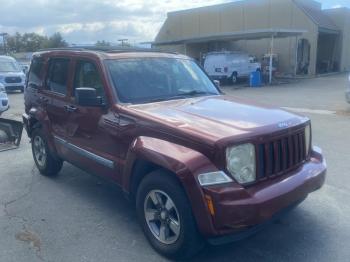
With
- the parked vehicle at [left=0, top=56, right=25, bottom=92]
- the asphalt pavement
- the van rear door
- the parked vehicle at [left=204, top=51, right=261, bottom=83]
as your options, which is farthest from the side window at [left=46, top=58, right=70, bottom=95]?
the van rear door

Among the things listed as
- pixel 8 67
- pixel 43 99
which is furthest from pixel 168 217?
pixel 8 67

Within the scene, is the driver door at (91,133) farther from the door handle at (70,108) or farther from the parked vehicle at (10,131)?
the parked vehicle at (10,131)

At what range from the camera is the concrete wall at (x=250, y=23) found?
30.8 m

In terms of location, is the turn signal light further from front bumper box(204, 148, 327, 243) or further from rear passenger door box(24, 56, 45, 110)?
rear passenger door box(24, 56, 45, 110)

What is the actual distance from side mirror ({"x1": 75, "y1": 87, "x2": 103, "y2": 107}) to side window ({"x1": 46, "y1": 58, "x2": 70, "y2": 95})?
1004mm

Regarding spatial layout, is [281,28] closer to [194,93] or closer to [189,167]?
[194,93]

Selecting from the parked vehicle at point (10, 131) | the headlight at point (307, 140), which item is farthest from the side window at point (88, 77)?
the parked vehicle at point (10, 131)

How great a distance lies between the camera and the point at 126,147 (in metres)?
3.98

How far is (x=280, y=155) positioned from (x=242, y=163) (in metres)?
0.48

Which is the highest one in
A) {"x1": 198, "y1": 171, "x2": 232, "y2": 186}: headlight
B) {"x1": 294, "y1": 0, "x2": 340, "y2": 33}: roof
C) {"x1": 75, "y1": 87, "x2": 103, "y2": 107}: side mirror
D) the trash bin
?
{"x1": 294, "y1": 0, "x2": 340, "y2": 33}: roof

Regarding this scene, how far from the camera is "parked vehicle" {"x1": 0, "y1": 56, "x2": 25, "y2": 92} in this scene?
65.7ft

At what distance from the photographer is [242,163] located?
10.6 ft

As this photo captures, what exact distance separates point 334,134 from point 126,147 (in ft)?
20.8

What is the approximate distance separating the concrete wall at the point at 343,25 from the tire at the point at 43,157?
3351 centimetres
